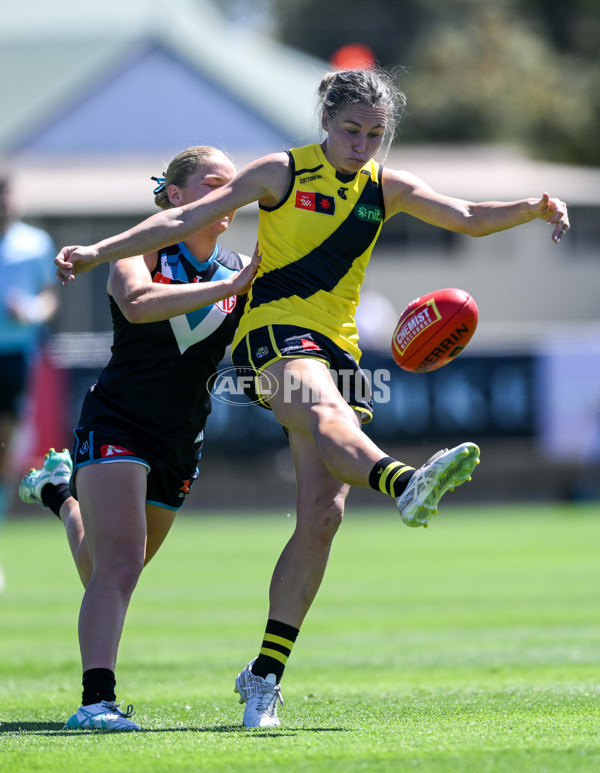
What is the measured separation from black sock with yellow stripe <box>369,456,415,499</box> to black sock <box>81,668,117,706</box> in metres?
1.21

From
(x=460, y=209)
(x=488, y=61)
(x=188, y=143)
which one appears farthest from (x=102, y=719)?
(x=488, y=61)

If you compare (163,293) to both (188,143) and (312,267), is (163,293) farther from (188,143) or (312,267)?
(188,143)

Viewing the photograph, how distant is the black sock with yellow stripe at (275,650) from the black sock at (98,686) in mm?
569

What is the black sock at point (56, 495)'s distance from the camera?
19.4 feet

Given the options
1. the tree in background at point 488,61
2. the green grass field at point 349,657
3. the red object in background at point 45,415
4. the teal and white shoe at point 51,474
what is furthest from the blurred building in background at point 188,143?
the teal and white shoe at point 51,474

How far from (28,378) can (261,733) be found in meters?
6.57

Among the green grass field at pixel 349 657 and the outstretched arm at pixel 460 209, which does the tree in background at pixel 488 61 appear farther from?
the outstretched arm at pixel 460 209

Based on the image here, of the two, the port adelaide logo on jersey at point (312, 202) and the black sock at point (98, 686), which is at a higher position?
the port adelaide logo on jersey at point (312, 202)

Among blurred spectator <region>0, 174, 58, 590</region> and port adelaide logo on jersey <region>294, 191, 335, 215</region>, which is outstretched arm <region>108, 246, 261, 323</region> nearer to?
port adelaide logo on jersey <region>294, 191, 335, 215</region>

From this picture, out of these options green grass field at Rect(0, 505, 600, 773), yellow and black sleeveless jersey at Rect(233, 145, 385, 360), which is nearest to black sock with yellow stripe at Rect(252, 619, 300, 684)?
green grass field at Rect(0, 505, 600, 773)

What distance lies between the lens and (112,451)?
5109 mm

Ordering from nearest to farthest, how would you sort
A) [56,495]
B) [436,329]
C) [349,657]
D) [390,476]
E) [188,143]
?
[390,476] < [436,329] < [56,495] < [349,657] < [188,143]

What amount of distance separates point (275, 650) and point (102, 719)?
0.73 meters

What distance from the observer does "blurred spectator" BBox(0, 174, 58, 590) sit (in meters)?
10.3
